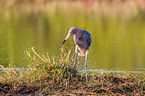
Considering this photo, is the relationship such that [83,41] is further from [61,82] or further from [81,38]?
[61,82]

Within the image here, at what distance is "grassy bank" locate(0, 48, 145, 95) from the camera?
6773 millimetres

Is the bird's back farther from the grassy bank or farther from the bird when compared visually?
the grassy bank

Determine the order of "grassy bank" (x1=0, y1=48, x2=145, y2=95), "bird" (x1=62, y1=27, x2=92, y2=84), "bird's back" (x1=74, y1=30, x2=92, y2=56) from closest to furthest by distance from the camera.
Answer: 1. "grassy bank" (x1=0, y1=48, x2=145, y2=95)
2. "bird" (x1=62, y1=27, x2=92, y2=84)
3. "bird's back" (x1=74, y1=30, x2=92, y2=56)

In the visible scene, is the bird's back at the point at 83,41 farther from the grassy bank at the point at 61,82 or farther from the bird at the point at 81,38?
the grassy bank at the point at 61,82

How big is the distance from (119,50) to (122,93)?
8.25 m

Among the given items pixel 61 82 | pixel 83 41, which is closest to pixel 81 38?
pixel 83 41

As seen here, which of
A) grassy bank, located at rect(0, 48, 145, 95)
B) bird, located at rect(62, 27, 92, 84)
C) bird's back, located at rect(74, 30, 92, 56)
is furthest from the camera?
bird's back, located at rect(74, 30, 92, 56)

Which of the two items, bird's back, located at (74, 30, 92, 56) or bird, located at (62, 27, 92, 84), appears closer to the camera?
bird, located at (62, 27, 92, 84)

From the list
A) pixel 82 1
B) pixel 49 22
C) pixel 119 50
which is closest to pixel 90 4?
pixel 82 1

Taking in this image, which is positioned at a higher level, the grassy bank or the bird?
the bird

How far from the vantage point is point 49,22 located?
97.6 feet

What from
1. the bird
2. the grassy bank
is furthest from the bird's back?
the grassy bank

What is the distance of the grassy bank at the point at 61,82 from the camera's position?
22.2 ft

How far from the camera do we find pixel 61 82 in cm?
700
